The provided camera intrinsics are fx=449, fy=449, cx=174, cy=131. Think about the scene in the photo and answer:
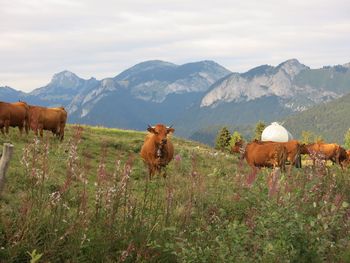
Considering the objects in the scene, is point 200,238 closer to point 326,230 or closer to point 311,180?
point 326,230

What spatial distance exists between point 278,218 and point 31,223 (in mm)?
2879

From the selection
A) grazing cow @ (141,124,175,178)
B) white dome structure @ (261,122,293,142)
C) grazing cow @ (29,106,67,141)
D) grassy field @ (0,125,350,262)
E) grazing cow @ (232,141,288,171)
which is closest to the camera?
grassy field @ (0,125,350,262)

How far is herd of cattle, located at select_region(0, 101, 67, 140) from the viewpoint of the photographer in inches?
742

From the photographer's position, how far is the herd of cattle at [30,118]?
18859 mm

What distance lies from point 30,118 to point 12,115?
1.11 m

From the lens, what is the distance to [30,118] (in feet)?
65.9

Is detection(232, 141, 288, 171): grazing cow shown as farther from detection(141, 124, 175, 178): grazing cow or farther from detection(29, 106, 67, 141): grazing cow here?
detection(29, 106, 67, 141): grazing cow

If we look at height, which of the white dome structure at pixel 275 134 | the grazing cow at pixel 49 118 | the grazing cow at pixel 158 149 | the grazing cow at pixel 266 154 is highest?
the grazing cow at pixel 49 118

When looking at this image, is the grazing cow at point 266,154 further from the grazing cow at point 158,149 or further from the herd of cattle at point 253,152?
the grazing cow at point 158,149

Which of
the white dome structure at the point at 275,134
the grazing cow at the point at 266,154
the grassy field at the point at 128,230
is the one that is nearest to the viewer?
the grassy field at the point at 128,230

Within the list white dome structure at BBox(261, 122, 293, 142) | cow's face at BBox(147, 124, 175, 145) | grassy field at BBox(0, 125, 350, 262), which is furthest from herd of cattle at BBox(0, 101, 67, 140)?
white dome structure at BBox(261, 122, 293, 142)

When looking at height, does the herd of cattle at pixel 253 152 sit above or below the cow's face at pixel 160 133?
below

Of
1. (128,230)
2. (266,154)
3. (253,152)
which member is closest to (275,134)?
(253,152)

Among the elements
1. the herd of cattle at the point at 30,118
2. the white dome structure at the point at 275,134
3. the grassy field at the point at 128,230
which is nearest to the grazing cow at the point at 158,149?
the herd of cattle at the point at 30,118
